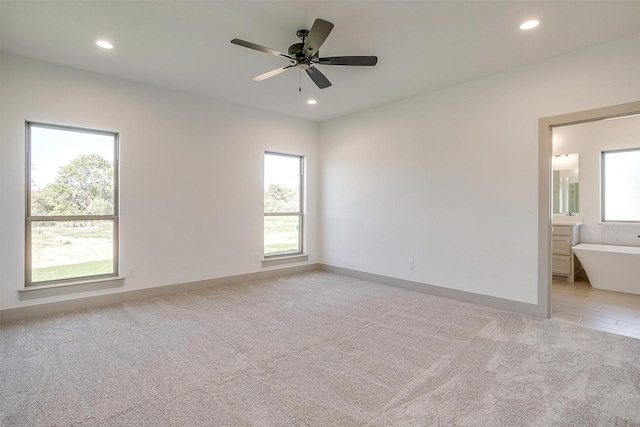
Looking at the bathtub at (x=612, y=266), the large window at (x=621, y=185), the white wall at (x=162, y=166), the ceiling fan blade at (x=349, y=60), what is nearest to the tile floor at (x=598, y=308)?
the bathtub at (x=612, y=266)

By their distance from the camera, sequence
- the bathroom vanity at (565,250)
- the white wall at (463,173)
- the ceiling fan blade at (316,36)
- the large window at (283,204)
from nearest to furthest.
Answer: the ceiling fan blade at (316,36) < the white wall at (463,173) < the bathroom vanity at (565,250) < the large window at (283,204)

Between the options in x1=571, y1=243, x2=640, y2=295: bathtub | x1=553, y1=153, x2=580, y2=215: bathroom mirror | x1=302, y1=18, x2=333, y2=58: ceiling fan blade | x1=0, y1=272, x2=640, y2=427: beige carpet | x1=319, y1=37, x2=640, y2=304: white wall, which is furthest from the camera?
x1=553, y1=153, x2=580, y2=215: bathroom mirror

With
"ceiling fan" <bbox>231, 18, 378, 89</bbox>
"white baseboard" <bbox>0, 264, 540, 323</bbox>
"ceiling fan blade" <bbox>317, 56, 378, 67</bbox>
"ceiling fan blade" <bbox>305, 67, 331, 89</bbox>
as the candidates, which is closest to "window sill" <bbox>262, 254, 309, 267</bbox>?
"white baseboard" <bbox>0, 264, 540, 323</bbox>

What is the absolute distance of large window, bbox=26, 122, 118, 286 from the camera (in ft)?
11.9

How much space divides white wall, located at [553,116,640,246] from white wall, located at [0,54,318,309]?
4823 millimetres

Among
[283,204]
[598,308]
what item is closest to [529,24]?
[598,308]

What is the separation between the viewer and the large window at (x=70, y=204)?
3635 millimetres

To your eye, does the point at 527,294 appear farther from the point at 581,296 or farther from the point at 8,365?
the point at 8,365

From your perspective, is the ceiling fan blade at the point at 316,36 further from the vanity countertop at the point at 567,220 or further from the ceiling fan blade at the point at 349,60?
the vanity countertop at the point at 567,220

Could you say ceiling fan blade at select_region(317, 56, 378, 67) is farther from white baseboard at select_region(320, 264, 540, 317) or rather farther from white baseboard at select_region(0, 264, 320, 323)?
white baseboard at select_region(0, 264, 320, 323)

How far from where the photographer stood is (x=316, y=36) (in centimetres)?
253

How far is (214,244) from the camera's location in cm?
495

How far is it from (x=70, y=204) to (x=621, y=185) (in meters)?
8.03

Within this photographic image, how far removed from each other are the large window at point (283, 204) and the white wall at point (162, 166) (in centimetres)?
23
